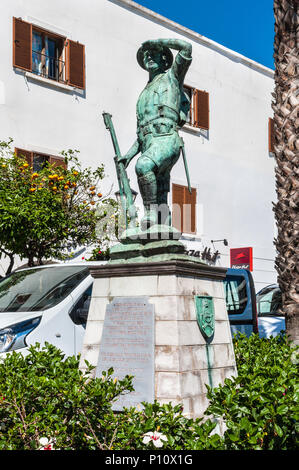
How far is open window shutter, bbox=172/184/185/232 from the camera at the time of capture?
1738 cm

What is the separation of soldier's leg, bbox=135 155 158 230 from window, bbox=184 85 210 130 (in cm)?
1281

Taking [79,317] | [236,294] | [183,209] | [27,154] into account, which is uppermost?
[183,209]

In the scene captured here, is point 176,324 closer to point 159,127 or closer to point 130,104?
point 159,127

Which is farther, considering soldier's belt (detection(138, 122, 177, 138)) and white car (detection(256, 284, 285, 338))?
white car (detection(256, 284, 285, 338))

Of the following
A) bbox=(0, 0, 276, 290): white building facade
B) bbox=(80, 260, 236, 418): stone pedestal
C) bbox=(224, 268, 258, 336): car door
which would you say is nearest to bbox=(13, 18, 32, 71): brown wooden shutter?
bbox=(0, 0, 276, 290): white building facade

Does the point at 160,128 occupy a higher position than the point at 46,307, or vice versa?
the point at 160,128

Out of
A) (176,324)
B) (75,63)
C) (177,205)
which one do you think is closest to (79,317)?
(176,324)

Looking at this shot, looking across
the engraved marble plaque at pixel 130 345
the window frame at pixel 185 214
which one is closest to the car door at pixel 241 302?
the engraved marble plaque at pixel 130 345

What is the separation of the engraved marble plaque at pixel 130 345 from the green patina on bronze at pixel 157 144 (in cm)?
55

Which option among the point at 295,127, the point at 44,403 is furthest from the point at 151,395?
the point at 295,127

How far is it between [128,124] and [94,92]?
4.44 feet

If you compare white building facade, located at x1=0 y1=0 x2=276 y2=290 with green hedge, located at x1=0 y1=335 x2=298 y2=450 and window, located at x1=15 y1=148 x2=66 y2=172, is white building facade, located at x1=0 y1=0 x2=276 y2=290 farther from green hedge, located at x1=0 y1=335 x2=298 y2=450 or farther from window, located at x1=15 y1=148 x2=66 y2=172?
green hedge, located at x1=0 y1=335 x2=298 y2=450

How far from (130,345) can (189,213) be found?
43.1 ft

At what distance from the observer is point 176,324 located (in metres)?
5.05
